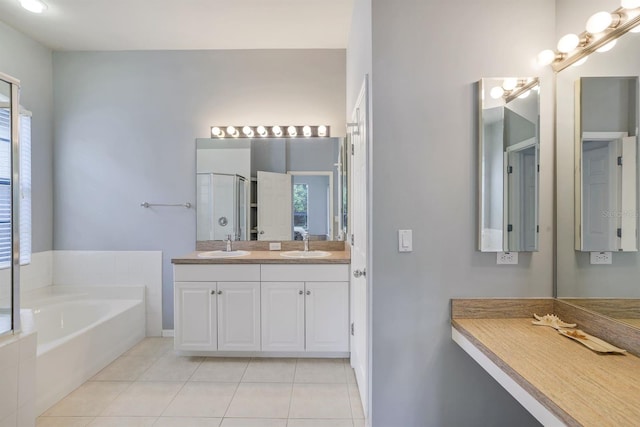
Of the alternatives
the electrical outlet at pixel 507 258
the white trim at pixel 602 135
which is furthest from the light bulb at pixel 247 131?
the white trim at pixel 602 135

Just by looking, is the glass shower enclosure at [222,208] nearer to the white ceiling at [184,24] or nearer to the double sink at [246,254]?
the double sink at [246,254]

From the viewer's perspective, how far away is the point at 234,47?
330 cm

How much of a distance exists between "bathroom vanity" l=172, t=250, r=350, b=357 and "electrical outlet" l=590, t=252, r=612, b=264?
164 cm

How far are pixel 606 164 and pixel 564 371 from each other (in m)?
0.91

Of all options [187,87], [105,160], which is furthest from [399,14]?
[105,160]

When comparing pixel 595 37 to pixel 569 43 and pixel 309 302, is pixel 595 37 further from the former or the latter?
pixel 309 302

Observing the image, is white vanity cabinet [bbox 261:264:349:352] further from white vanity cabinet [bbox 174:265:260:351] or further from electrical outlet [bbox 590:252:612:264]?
electrical outlet [bbox 590:252:612:264]

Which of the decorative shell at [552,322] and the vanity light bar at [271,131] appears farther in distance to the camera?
the vanity light bar at [271,131]

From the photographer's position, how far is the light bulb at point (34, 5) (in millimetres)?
2541

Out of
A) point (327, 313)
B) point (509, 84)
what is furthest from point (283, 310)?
point (509, 84)

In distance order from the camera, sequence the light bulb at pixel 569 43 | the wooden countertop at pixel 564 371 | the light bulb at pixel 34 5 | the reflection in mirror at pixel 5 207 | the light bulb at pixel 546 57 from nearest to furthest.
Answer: the wooden countertop at pixel 564 371 → the light bulb at pixel 569 43 → the light bulb at pixel 546 57 → the reflection in mirror at pixel 5 207 → the light bulb at pixel 34 5

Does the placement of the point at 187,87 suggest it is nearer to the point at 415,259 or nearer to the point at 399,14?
the point at 399,14

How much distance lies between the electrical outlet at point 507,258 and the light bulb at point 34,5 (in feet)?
12.2

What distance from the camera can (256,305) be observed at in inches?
109
